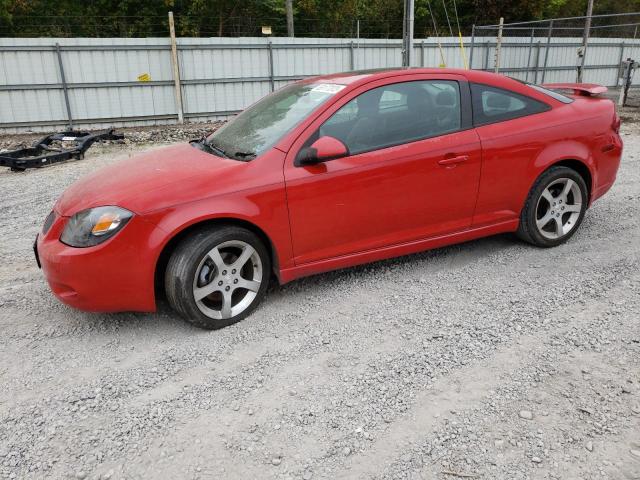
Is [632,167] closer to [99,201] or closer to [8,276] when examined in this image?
[99,201]

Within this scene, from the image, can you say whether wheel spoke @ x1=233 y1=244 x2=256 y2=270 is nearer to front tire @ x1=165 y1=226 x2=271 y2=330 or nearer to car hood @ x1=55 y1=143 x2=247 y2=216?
front tire @ x1=165 y1=226 x2=271 y2=330

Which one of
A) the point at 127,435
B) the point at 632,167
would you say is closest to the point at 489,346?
the point at 127,435

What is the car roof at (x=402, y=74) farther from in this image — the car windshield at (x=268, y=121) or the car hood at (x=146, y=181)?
the car hood at (x=146, y=181)

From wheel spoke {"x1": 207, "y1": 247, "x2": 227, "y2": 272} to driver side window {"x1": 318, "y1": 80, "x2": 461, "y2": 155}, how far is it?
3.54ft

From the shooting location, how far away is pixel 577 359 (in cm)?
312

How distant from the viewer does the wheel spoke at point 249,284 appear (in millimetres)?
3647

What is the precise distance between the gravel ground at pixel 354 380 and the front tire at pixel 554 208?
11.4 inches

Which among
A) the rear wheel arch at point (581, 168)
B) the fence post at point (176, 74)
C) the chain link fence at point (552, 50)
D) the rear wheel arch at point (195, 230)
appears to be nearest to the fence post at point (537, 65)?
the chain link fence at point (552, 50)

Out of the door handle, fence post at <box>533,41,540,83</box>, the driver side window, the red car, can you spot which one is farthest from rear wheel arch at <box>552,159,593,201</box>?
fence post at <box>533,41,540,83</box>

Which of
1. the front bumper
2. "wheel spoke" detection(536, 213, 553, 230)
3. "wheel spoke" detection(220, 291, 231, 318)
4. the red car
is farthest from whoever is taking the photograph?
"wheel spoke" detection(536, 213, 553, 230)

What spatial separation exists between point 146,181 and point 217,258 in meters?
0.70

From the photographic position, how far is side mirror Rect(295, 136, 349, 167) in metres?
3.60

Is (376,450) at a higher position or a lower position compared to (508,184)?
lower

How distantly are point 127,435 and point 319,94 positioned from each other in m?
2.63
